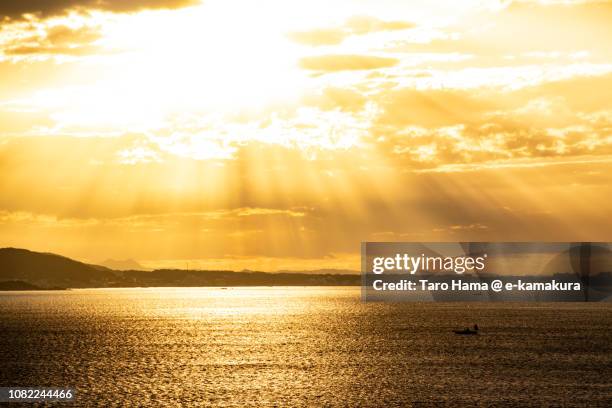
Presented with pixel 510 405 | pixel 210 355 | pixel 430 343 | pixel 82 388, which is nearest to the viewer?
pixel 510 405

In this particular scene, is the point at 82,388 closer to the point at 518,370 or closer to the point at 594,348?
the point at 518,370

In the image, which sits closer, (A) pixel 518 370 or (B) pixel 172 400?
(B) pixel 172 400

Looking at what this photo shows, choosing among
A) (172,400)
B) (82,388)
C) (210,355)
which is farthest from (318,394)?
(210,355)

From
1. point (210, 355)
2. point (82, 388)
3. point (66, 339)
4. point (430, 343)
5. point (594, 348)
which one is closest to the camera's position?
point (82, 388)

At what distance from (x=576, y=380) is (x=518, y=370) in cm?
1320

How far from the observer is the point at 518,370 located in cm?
12362

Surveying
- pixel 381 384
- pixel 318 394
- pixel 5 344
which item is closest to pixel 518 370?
pixel 381 384

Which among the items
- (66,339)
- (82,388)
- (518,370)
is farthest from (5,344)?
(518,370)

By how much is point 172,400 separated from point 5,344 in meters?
95.7

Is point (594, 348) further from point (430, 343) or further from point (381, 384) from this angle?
point (381, 384)

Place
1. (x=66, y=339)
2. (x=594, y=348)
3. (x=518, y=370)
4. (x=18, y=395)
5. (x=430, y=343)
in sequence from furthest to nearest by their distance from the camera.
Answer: (x=66, y=339) < (x=430, y=343) < (x=594, y=348) < (x=518, y=370) < (x=18, y=395)

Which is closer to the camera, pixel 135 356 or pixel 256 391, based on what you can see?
pixel 256 391

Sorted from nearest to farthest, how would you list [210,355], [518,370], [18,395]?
[18,395] < [518,370] < [210,355]

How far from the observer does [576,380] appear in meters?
112
